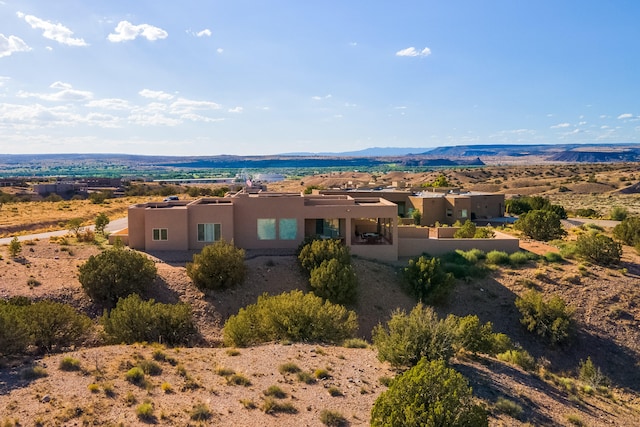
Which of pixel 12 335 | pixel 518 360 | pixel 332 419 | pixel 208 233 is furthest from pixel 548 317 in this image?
pixel 12 335

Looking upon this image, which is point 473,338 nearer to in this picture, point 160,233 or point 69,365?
point 69,365

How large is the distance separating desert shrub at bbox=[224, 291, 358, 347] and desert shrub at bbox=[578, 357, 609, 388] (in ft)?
31.2

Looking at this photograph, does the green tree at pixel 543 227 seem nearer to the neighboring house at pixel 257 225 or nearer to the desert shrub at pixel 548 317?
the neighboring house at pixel 257 225

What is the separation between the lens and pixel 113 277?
921 inches

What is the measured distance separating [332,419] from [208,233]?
19.4m

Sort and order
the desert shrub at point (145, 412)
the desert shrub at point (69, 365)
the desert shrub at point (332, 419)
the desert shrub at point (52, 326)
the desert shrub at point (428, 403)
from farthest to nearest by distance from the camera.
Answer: the desert shrub at point (52, 326), the desert shrub at point (69, 365), the desert shrub at point (332, 419), the desert shrub at point (145, 412), the desert shrub at point (428, 403)

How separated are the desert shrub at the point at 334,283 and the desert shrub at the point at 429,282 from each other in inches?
133

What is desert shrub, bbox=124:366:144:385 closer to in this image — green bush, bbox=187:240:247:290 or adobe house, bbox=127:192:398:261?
green bush, bbox=187:240:247:290

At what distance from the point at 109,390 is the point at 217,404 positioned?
264 centimetres

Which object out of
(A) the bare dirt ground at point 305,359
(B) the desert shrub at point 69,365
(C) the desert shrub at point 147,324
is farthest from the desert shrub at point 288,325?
(B) the desert shrub at point 69,365

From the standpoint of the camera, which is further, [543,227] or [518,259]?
[543,227]

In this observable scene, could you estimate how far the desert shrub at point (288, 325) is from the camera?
18.1 m

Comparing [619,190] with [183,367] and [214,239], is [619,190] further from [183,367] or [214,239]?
[183,367]

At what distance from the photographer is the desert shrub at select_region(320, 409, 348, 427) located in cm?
1170
